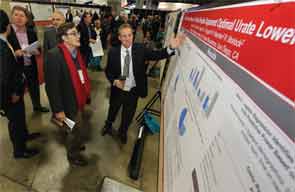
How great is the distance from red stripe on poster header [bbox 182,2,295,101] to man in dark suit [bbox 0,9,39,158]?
1.71 metres

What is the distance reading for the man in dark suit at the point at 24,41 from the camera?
7.63ft

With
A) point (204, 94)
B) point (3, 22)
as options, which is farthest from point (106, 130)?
point (204, 94)

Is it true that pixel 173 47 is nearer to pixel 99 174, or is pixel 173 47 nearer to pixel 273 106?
pixel 99 174

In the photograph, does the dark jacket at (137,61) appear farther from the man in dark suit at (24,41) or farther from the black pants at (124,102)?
the man in dark suit at (24,41)

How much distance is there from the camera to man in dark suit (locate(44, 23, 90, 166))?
1809 mm

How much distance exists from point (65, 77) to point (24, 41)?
1.10 metres

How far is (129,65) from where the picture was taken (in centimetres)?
237

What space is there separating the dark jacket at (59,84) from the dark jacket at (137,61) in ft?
2.12

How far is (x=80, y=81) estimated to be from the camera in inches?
79.8

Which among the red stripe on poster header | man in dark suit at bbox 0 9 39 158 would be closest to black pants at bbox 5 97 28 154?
man in dark suit at bbox 0 9 39 158

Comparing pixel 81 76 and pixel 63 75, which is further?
pixel 81 76

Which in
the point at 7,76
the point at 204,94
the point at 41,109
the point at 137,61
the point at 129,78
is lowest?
the point at 41,109

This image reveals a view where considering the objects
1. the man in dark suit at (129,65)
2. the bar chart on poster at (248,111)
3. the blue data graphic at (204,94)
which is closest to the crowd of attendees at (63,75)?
the man in dark suit at (129,65)

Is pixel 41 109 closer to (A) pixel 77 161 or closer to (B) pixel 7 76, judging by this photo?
(A) pixel 77 161
